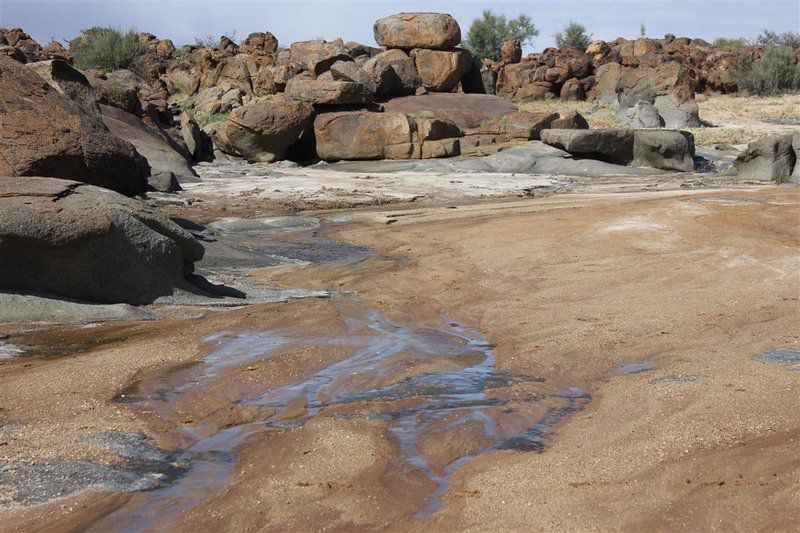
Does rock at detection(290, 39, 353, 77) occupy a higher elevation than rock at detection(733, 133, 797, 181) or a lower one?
higher

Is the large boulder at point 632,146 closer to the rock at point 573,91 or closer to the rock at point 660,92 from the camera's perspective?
the rock at point 660,92

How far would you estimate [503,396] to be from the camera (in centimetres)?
495

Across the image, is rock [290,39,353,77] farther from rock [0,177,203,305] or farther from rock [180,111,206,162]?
rock [0,177,203,305]

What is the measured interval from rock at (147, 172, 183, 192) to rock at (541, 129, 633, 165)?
9057 millimetres

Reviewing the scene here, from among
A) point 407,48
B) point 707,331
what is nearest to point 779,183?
point 707,331

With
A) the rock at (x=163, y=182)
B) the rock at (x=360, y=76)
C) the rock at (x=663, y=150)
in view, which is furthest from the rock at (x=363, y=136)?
the rock at (x=163, y=182)

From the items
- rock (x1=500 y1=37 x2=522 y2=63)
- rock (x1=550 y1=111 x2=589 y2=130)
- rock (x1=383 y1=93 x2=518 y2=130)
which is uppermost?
rock (x1=500 y1=37 x2=522 y2=63)

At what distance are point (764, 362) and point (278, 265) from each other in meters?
6.07

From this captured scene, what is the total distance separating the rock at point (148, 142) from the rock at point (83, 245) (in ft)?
35.9

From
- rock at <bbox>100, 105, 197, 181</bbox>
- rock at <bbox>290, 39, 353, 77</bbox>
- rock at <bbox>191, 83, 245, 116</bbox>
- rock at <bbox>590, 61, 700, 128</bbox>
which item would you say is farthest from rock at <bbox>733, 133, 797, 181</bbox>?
rock at <bbox>191, 83, 245, 116</bbox>

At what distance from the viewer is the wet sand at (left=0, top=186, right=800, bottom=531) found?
323cm

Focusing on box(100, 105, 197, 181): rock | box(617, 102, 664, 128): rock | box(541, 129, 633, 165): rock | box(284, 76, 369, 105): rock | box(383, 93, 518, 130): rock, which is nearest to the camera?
box(100, 105, 197, 181): rock

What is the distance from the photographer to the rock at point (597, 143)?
69.4 ft

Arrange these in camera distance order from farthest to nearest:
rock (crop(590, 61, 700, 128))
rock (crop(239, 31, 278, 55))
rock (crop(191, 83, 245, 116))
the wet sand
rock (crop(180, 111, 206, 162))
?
rock (crop(239, 31, 278, 55)), rock (crop(191, 83, 245, 116)), rock (crop(590, 61, 700, 128)), rock (crop(180, 111, 206, 162)), the wet sand
